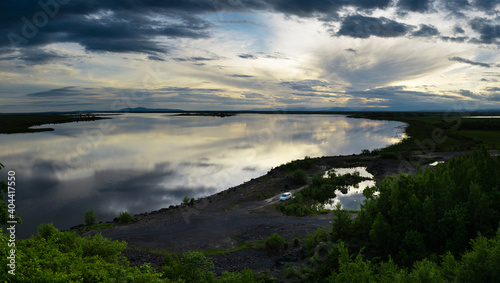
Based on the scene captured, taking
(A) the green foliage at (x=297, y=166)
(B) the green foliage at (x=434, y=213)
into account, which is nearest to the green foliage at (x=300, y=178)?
(A) the green foliage at (x=297, y=166)

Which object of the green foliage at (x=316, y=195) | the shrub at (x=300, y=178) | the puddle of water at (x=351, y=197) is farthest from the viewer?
the shrub at (x=300, y=178)

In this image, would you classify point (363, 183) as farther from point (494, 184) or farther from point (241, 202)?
point (494, 184)

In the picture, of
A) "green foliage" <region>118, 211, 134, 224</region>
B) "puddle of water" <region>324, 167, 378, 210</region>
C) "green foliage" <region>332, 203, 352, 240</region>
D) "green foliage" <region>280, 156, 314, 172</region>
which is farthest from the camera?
"green foliage" <region>280, 156, 314, 172</region>

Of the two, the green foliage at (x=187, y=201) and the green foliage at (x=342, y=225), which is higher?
the green foliage at (x=342, y=225)

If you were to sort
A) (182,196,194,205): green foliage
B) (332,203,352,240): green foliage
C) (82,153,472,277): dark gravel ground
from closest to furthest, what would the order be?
(82,153,472,277): dark gravel ground < (332,203,352,240): green foliage < (182,196,194,205): green foliage

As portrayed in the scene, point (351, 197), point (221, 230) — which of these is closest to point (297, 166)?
point (351, 197)

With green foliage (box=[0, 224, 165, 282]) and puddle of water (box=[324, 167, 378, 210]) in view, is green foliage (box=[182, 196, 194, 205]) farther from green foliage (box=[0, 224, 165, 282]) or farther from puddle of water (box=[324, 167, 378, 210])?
green foliage (box=[0, 224, 165, 282])

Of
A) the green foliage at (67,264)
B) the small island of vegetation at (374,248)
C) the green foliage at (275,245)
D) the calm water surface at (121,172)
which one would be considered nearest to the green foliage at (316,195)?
the small island of vegetation at (374,248)

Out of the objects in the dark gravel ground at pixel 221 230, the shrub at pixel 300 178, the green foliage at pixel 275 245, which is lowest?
the dark gravel ground at pixel 221 230

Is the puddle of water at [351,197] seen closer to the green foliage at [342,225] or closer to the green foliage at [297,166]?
the green foliage at [297,166]

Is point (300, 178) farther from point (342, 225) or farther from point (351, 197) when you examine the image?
point (342, 225)

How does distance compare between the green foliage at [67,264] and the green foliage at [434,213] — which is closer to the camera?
the green foliage at [67,264]

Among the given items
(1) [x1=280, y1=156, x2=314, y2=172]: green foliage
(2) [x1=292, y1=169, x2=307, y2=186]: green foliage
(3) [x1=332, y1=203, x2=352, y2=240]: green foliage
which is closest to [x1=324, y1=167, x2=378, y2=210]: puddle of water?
(1) [x1=280, y1=156, x2=314, y2=172]: green foliage

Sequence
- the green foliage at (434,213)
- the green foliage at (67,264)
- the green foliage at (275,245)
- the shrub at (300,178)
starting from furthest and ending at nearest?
the shrub at (300,178), the green foliage at (275,245), the green foliage at (434,213), the green foliage at (67,264)
